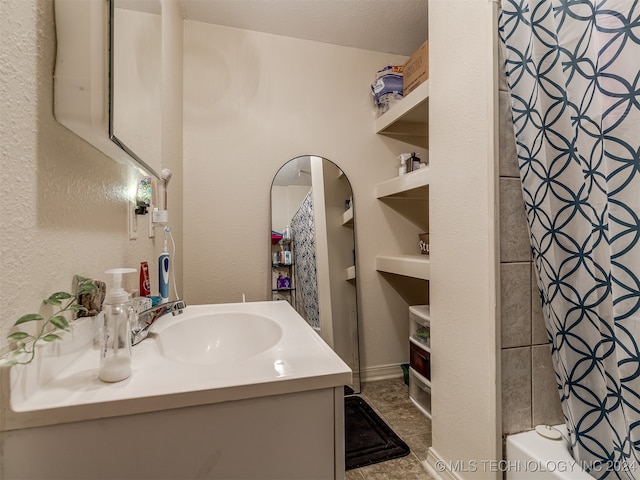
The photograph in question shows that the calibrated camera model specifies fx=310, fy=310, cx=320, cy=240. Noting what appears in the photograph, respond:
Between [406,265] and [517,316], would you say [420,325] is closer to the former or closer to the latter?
[406,265]

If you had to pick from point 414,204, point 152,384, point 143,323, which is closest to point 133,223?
point 143,323

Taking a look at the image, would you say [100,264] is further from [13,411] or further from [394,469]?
[394,469]

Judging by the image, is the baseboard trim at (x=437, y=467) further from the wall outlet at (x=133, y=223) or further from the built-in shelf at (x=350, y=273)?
the wall outlet at (x=133, y=223)

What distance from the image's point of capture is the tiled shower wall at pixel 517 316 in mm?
991

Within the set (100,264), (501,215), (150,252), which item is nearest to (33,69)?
(100,264)

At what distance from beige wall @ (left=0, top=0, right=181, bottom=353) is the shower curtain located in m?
1.37

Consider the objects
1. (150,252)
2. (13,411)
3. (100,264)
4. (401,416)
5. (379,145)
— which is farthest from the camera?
(379,145)

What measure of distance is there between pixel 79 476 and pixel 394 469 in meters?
1.25

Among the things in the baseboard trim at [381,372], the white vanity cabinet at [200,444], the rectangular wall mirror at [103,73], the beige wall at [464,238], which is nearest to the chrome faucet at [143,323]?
the white vanity cabinet at [200,444]

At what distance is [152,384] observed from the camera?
0.56m

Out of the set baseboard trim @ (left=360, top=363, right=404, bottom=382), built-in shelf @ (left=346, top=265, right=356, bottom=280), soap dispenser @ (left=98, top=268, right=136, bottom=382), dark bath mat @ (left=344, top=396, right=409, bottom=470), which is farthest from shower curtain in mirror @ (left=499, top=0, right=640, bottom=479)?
baseboard trim @ (left=360, top=363, right=404, bottom=382)

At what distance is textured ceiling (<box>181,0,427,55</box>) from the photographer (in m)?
1.82

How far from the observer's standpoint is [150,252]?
3.98ft

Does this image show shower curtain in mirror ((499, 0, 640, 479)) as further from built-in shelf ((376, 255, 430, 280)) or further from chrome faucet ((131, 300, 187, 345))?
chrome faucet ((131, 300, 187, 345))
